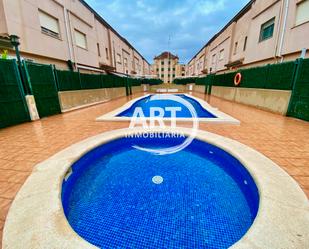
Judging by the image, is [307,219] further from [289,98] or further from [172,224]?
[289,98]

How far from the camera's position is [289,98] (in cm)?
582

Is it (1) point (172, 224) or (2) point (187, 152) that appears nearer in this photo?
(1) point (172, 224)

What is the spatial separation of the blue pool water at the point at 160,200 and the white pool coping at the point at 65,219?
26 cm

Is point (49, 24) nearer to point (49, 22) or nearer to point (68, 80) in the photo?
point (49, 22)

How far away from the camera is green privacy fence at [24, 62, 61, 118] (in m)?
5.57

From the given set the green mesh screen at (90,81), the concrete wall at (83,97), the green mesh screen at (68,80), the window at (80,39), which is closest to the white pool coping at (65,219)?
the concrete wall at (83,97)

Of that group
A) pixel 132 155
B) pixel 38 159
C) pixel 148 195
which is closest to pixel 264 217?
pixel 148 195

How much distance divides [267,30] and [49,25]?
15.6 metres

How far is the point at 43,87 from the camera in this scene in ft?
20.0

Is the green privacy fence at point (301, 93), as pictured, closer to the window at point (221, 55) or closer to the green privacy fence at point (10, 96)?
the green privacy fence at point (10, 96)

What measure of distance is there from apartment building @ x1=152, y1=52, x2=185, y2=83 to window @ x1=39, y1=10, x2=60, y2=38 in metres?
55.7

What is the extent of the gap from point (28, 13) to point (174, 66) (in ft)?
196

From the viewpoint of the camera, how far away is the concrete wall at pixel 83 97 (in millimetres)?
7621

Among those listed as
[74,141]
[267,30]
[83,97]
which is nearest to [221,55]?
[267,30]
